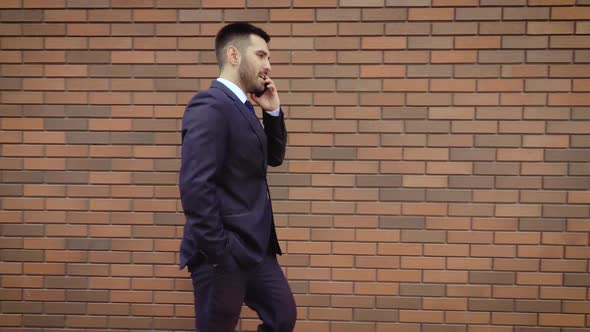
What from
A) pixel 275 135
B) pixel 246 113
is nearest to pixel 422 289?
pixel 275 135

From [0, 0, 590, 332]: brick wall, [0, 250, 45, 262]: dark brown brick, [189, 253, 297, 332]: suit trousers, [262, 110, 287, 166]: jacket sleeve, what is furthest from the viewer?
[0, 250, 45, 262]: dark brown brick

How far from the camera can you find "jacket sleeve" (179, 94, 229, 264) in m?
2.17

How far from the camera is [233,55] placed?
2.49 metres

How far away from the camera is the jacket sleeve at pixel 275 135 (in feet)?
8.81

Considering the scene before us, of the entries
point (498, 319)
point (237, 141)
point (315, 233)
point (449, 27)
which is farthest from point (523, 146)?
point (237, 141)

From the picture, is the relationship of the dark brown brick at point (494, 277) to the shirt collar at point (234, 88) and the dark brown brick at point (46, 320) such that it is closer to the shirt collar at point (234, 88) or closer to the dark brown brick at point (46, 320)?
the shirt collar at point (234, 88)

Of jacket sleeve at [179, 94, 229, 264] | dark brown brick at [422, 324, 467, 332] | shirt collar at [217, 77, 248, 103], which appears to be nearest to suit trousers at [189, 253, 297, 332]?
jacket sleeve at [179, 94, 229, 264]

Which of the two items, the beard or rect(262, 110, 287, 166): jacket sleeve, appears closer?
the beard

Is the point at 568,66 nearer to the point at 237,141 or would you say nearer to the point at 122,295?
the point at 237,141

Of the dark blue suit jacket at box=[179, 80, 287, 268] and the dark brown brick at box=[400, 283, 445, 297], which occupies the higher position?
the dark blue suit jacket at box=[179, 80, 287, 268]

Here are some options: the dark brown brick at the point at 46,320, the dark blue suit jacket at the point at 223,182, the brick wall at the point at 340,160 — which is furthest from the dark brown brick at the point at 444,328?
the dark brown brick at the point at 46,320

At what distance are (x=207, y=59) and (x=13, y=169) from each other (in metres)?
1.40

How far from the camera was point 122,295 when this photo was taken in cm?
347

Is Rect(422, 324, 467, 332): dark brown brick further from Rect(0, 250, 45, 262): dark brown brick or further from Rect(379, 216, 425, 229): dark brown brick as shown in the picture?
Rect(0, 250, 45, 262): dark brown brick
